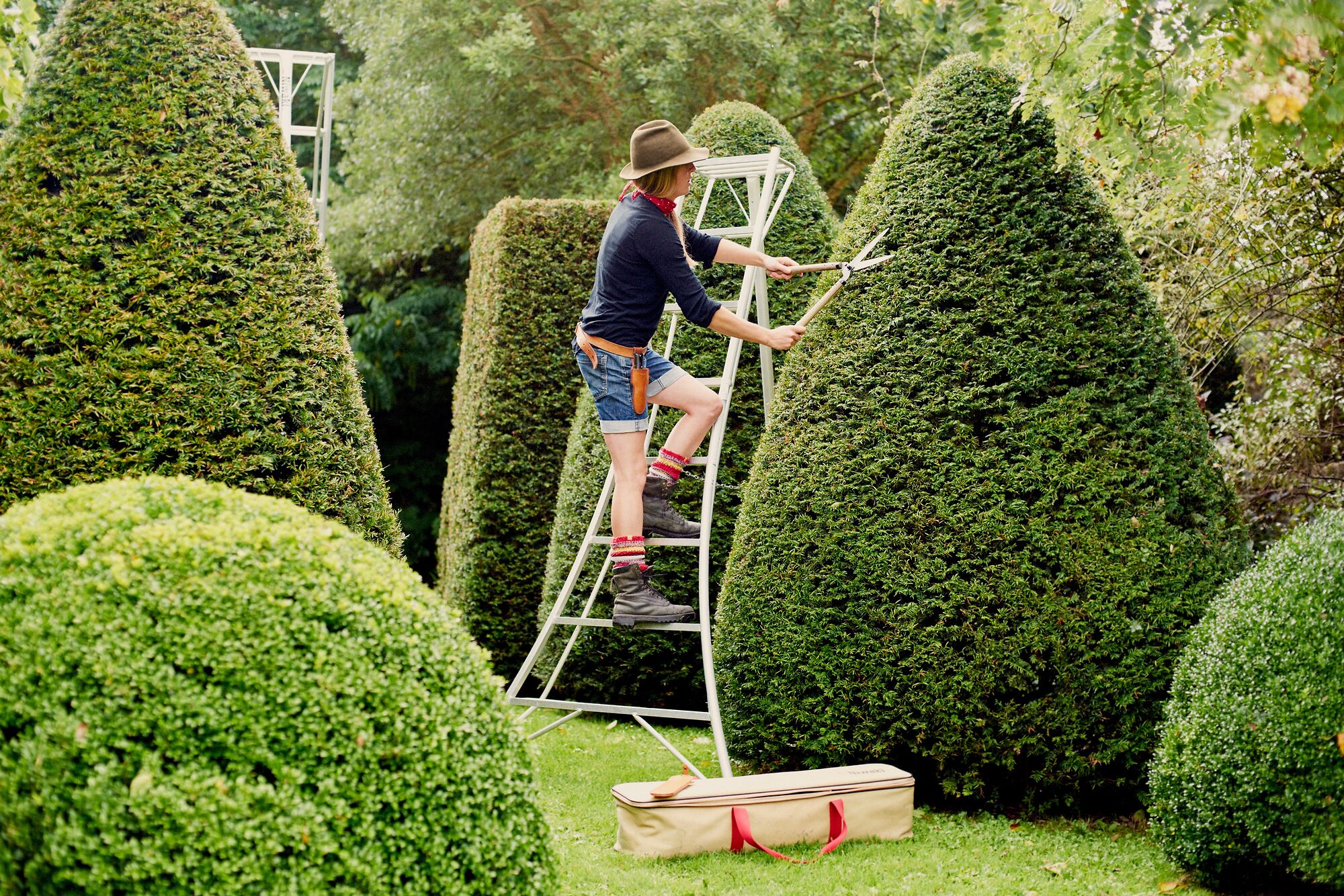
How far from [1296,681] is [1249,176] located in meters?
3.65

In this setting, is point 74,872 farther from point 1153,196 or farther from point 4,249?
point 1153,196

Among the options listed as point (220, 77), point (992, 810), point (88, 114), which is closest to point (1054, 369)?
point (992, 810)

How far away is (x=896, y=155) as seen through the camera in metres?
5.13

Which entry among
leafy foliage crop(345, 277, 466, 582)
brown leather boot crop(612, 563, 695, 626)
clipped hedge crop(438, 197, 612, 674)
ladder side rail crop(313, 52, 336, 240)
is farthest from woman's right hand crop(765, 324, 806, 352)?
leafy foliage crop(345, 277, 466, 582)

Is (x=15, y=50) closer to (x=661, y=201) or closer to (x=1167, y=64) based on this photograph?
(x=661, y=201)

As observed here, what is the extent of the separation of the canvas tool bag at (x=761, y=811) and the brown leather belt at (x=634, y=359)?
161 centimetres

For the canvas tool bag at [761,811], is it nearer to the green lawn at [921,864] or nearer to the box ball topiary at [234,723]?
the green lawn at [921,864]

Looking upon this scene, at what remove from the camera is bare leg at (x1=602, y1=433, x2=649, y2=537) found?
4.90m

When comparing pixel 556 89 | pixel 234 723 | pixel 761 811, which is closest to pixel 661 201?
pixel 761 811

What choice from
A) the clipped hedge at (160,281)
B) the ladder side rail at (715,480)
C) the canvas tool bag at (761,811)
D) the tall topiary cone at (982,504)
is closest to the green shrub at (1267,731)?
the tall topiary cone at (982,504)

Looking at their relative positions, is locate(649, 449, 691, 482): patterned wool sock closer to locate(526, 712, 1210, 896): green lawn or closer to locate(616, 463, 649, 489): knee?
locate(616, 463, 649, 489): knee

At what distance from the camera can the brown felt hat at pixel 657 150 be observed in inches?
183

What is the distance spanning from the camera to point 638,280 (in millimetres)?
4770

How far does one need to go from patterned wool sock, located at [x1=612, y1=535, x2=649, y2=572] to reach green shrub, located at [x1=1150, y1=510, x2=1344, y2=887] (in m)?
2.21
